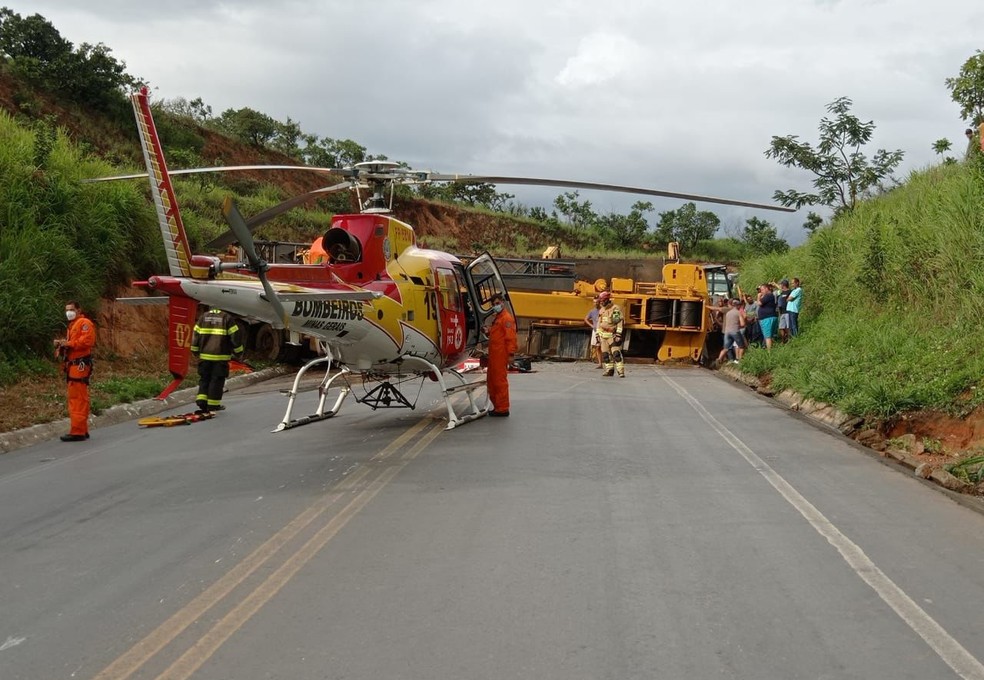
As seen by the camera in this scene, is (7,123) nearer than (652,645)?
No

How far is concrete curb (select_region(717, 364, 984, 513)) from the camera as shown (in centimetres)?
877

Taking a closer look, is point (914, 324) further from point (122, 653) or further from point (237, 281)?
point (122, 653)

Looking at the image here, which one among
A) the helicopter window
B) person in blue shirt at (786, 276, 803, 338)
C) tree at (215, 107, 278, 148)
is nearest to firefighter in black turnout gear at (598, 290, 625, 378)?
person in blue shirt at (786, 276, 803, 338)

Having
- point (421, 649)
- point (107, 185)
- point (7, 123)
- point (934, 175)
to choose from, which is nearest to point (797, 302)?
point (934, 175)

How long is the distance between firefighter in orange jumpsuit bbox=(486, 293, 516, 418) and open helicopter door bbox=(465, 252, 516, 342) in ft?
0.37

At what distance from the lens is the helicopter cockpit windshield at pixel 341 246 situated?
10.8 metres

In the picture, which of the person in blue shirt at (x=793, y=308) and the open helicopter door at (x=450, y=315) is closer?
the open helicopter door at (x=450, y=315)

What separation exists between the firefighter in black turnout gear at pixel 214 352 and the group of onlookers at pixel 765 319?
13.1 meters

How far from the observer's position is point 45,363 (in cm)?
1650

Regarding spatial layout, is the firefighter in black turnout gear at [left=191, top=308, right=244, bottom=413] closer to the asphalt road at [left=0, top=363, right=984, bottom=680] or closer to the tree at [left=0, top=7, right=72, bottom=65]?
the asphalt road at [left=0, top=363, right=984, bottom=680]

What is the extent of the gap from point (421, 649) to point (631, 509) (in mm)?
3296

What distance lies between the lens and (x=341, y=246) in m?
10.9

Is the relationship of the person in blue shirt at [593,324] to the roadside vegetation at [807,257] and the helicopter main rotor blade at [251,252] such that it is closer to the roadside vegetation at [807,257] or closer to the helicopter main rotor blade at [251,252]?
the roadside vegetation at [807,257]

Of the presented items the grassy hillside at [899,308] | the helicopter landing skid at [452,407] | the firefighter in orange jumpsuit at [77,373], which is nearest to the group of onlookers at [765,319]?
the grassy hillside at [899,308]
